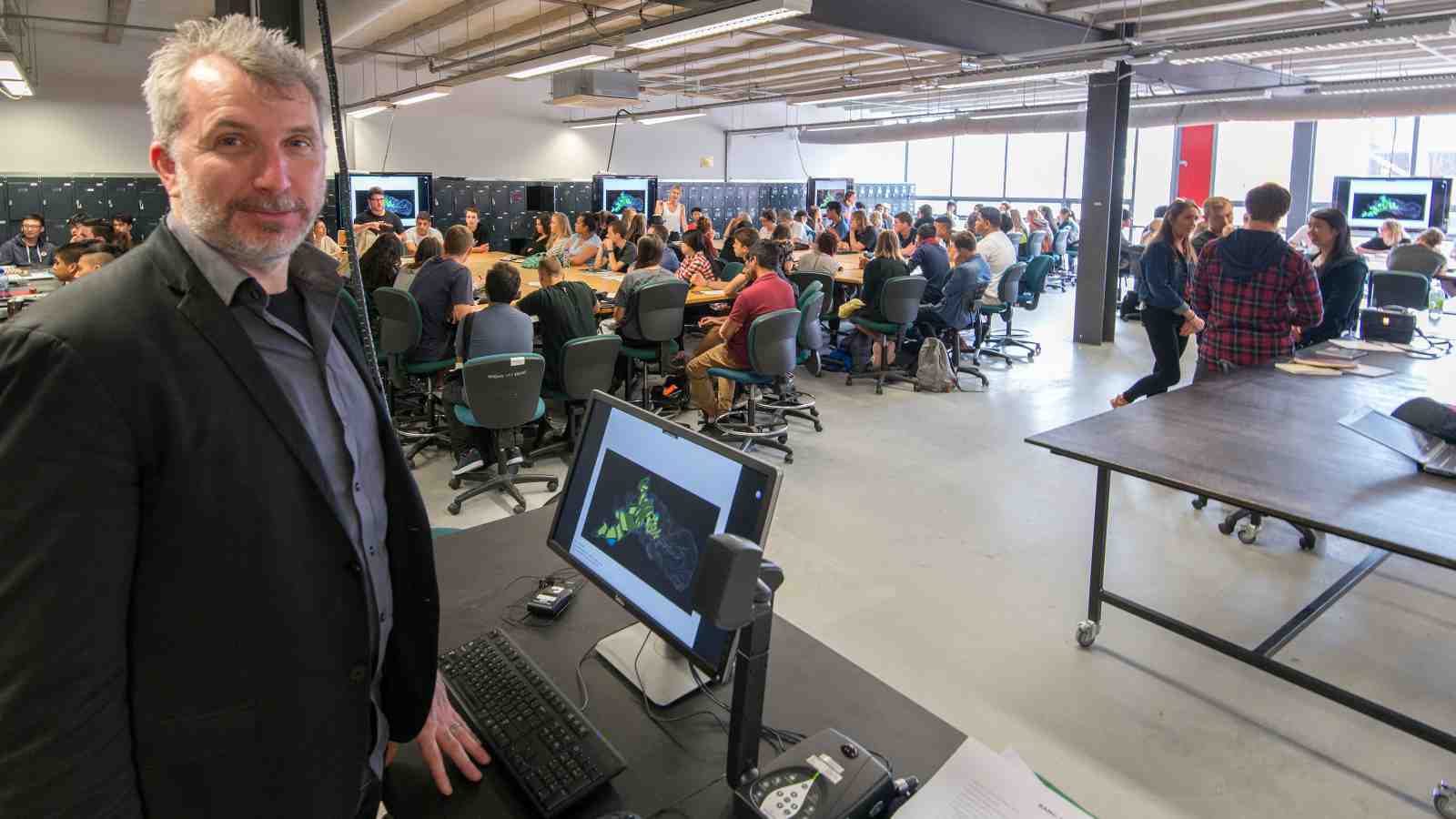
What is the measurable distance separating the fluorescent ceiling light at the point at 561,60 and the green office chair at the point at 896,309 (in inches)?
111

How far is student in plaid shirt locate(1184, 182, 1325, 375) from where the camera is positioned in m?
3.90

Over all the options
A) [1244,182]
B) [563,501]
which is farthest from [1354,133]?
[563,501]

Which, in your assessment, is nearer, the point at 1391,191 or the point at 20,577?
the point at 20,577

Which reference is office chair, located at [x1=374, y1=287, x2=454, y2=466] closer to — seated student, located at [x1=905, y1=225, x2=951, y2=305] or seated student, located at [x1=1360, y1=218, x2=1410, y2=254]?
seated student, located at [x1=905, y1=225, x2=951, y2=305]

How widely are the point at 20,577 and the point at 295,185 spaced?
1.66 ft

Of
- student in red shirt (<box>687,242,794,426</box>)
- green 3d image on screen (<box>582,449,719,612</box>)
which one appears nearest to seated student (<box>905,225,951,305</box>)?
student in red shirt (<box>687,242,794,426</box>)

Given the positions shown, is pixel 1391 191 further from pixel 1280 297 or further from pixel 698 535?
pixel 698 535

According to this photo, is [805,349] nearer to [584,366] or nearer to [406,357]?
[584,366]

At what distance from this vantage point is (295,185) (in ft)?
3.41

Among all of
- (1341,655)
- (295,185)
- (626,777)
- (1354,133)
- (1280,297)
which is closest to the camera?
(295,185)

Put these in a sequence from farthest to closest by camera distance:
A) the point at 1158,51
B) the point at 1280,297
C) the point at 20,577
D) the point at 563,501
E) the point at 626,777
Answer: the point at 1158,51 < the point at 1280,297 < the point at 563,501 < the point at 626,777 < the point at 20,577

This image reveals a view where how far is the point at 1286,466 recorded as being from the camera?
240 cm

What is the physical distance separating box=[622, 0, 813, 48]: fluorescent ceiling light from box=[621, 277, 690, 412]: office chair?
1.66 metres

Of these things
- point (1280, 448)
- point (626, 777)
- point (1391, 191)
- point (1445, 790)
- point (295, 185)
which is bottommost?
point (1445, 790)
